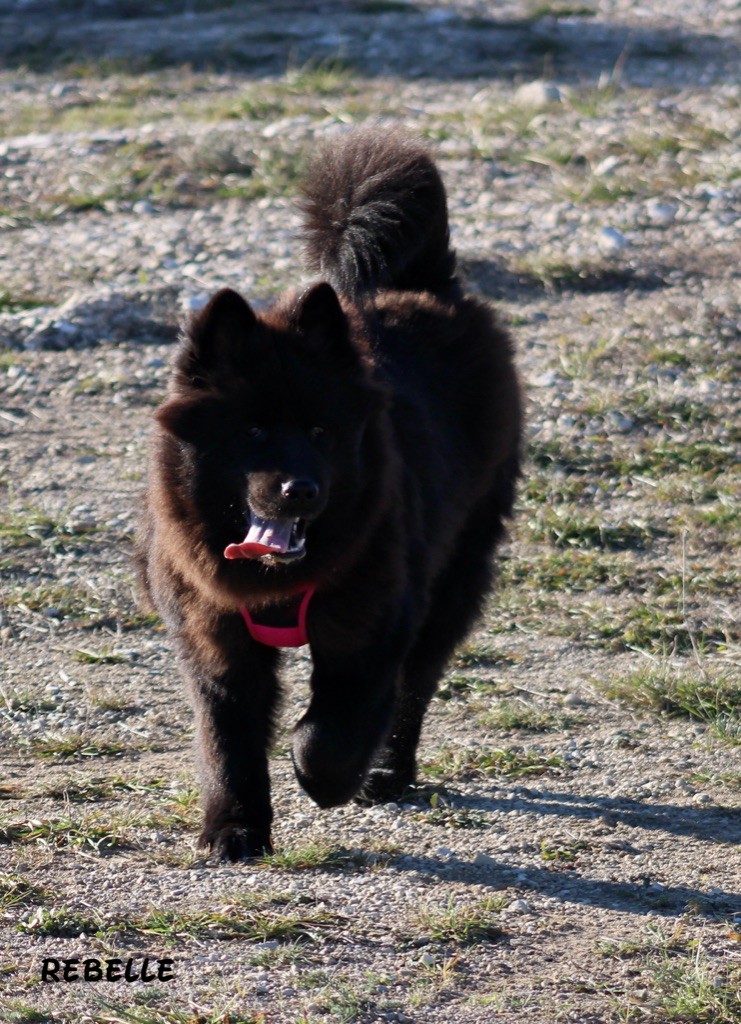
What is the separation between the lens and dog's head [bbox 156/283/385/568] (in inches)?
155

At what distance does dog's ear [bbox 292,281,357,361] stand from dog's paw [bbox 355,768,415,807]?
1390mm

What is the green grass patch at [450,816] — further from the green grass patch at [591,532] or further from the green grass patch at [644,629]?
the green grass patch at [591,532]

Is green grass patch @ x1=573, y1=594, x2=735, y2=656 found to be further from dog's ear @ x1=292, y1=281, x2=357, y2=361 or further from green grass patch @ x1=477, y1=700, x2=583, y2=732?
dog's ear @ x1=292, y1=281, x2=357, y2=361

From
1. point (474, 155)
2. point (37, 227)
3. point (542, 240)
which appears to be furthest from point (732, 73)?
point (37, 227)

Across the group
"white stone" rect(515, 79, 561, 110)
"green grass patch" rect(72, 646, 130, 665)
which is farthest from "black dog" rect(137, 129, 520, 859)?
"white stone" rect(515, 79, 561, 110)

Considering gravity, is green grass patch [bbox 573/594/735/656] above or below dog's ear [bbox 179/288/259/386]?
below

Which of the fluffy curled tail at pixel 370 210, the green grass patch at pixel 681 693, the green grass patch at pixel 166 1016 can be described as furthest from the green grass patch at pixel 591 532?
the green grass patch at pixel 166 1016

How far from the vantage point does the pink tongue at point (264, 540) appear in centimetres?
393

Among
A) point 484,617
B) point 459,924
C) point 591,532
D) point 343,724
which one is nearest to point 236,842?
point 343,724

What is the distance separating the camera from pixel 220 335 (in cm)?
405

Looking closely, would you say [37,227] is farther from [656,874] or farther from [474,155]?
[656,874]

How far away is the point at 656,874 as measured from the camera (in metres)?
4.10

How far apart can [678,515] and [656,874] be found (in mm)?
3041

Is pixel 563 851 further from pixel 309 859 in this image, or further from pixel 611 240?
pixel 611 240
